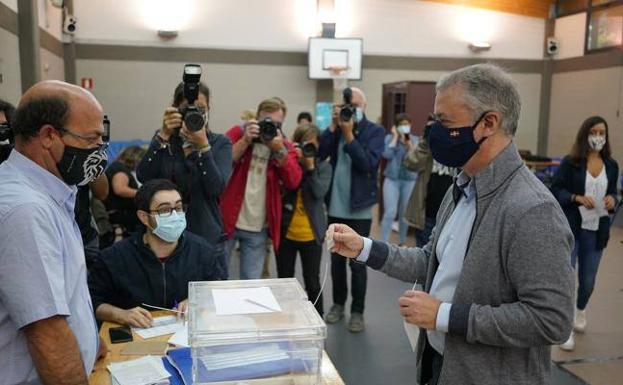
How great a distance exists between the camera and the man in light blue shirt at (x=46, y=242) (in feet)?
3.77

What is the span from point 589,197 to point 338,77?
5.93 m

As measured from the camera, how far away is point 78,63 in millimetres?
8242

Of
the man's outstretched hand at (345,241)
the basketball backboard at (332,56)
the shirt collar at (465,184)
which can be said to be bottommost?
the man's outstretched hand at (345,241)

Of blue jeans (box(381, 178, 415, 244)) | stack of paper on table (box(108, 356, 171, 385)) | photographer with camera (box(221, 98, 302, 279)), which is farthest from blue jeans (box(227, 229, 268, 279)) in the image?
blue jeans (box(381, 178, 415, 244))

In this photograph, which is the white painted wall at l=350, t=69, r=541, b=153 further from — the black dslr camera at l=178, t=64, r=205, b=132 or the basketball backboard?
the black dslr camera at l=178, t=64, r=205, b=132

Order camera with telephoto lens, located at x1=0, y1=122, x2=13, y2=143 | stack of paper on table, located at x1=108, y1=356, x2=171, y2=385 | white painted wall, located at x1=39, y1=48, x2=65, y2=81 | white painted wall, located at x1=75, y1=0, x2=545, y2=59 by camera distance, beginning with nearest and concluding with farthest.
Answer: stack of paper on table, located at x1=108, y1=356, x2=171, y2=385, camera with telephoto lens, located at x1=0, y1=122, x2=13, y2=143, white painted wall, located at x1=39, y1=48, x2=65, y2=81, white painted wall, located at x1=75, y1=0, x2=545, y2=59

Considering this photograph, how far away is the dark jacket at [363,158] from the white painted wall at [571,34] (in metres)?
7.49

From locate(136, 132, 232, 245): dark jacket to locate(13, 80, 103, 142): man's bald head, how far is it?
1317mm

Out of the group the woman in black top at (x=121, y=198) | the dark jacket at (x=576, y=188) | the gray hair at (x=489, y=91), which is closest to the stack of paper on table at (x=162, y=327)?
the gray hair at (x=489, y=91)

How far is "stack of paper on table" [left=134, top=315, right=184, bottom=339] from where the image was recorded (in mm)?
1896

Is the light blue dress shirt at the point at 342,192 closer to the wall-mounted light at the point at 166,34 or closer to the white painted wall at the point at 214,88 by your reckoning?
the white painted wall at the point at 214,88

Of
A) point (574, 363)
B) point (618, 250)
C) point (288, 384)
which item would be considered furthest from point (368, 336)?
point (618, 250)

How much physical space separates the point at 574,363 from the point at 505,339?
2.35 meters

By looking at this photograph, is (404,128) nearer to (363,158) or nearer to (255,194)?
(363,158)
